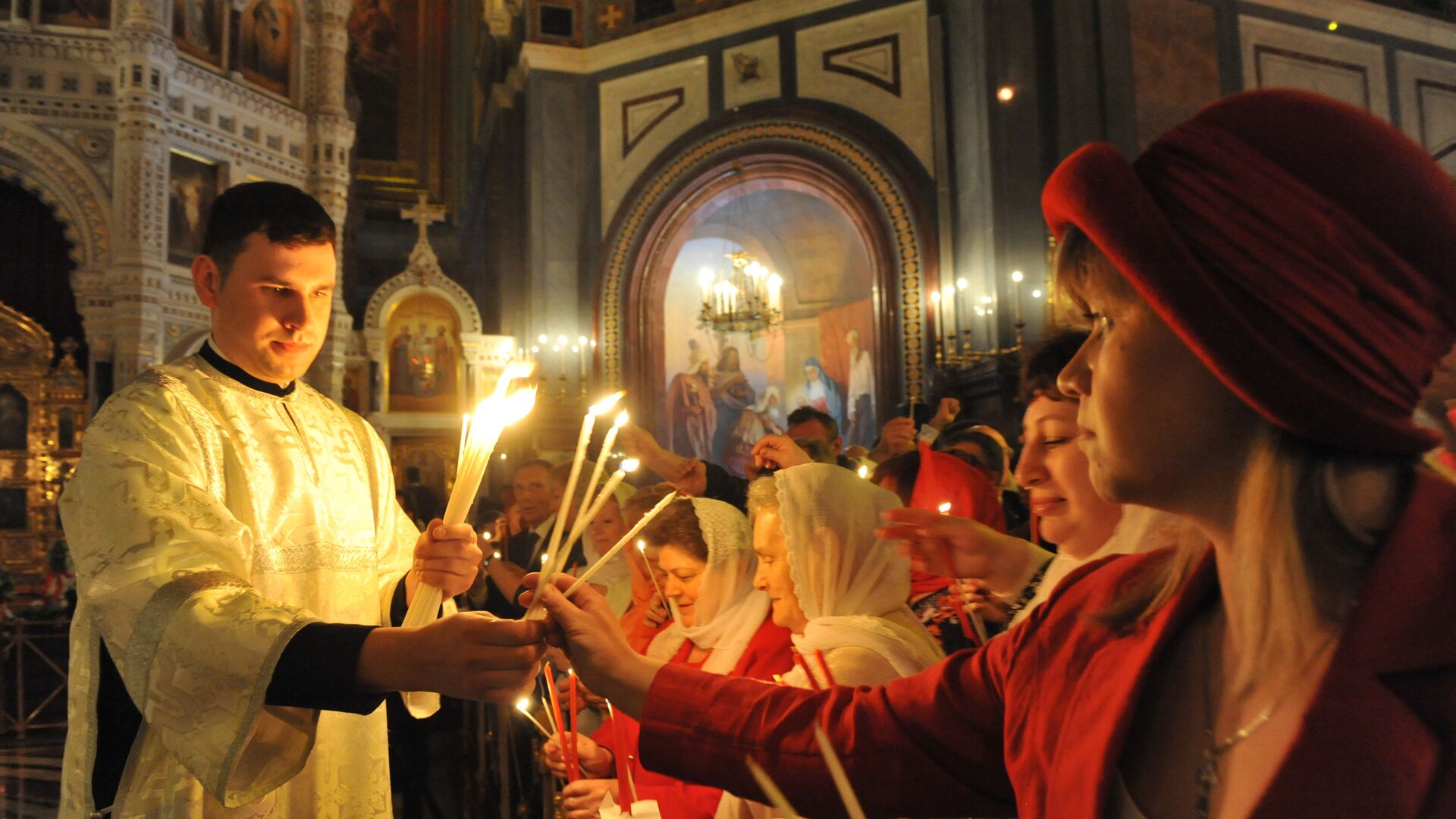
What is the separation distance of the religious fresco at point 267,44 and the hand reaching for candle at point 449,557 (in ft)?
49.2

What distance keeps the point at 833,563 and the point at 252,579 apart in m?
1.39

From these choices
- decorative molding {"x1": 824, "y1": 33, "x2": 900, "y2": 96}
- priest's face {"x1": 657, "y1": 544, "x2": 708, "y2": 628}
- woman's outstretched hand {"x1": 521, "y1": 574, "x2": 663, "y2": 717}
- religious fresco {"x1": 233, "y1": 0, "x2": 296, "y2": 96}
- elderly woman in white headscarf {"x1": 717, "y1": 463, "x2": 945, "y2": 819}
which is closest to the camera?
woman's outstretched hand {"x1": 521, "y1": 574, "x2": 663, "y2": 717}

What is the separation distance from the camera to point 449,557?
1771mm

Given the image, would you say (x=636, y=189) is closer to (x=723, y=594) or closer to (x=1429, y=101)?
(x=1429, y=101)

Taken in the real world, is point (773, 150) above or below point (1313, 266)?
above

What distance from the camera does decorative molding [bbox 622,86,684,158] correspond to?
44.0 feet

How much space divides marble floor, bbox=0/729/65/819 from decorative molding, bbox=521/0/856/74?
9.80 m

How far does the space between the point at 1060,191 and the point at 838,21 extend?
12274 millimetres

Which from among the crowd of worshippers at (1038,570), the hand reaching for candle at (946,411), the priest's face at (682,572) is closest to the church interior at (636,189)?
the hand reaching for candle at (946,411)

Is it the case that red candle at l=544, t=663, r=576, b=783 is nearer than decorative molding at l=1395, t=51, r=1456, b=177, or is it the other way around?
red candle at l=544, t=663, r=576, b=783

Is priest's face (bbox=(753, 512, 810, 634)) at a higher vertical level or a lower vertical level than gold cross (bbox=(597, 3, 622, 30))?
lower

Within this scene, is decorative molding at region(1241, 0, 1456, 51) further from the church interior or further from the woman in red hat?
the woman in red hat

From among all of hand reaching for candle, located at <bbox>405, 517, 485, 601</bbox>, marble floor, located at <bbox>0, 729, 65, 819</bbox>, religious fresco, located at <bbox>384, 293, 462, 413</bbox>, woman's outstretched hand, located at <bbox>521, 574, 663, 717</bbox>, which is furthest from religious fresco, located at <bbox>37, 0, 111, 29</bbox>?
woman's outstretched hand, located at <bbox>521, 574, 663, 717</bbox>

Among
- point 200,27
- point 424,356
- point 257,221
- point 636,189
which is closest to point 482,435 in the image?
point 257,221
